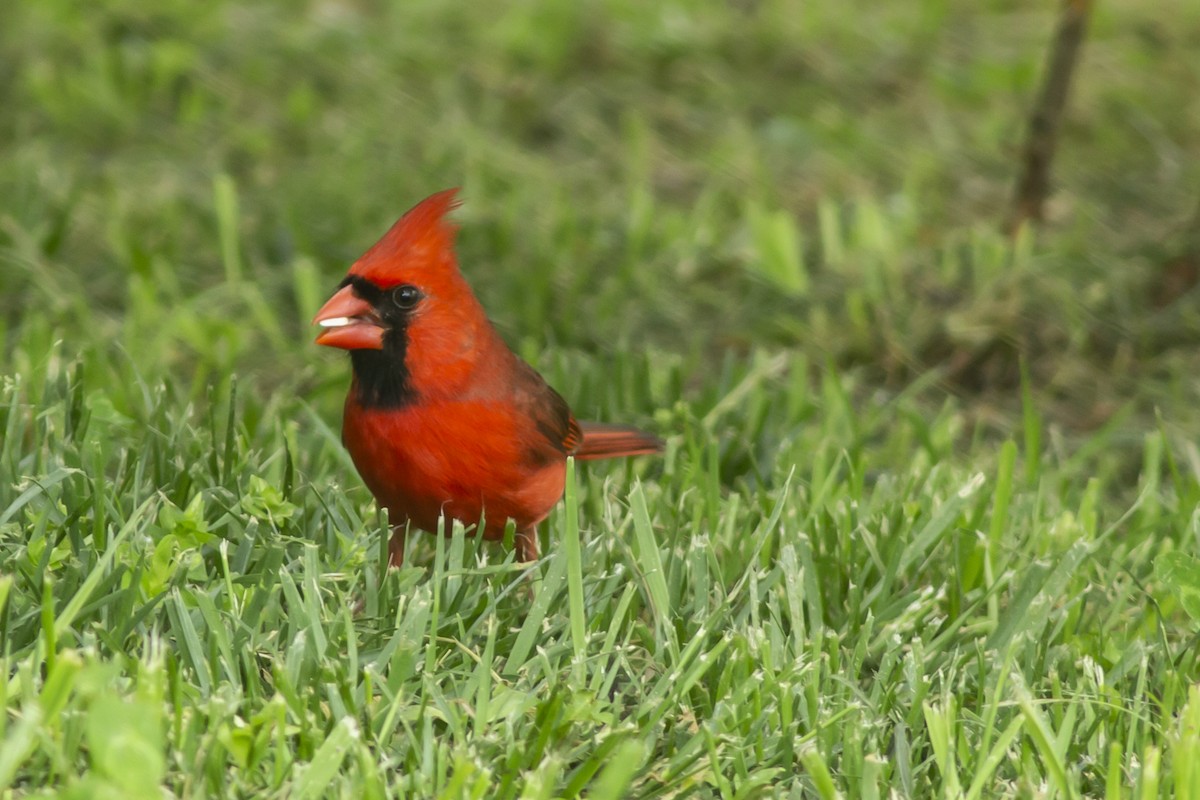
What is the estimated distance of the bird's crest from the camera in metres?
3.01

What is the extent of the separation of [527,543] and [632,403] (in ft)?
3.01

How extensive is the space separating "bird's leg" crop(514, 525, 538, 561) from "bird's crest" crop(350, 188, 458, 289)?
0.54m

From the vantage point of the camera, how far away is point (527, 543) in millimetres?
3215

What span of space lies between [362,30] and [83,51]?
1.16m

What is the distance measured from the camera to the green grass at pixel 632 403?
2.44 meters

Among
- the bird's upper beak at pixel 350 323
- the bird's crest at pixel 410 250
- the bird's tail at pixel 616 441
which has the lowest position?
the bird's tail at pixel 616 441

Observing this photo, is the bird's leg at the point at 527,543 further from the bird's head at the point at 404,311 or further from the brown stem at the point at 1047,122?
the brown stem at the point at 1047,122

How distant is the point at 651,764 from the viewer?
2.48m

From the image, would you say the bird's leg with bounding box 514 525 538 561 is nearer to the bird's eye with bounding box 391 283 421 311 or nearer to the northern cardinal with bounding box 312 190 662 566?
the northern cardinal with bounding box 312 190 662 566

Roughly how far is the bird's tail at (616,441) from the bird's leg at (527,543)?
0.28 meters

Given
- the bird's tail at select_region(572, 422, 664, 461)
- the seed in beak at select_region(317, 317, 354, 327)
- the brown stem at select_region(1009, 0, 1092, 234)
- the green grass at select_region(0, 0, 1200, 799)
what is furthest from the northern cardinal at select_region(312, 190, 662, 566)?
the brown stem at select_region(1009, 0, 1092, 234)

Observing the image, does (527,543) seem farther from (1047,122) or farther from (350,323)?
(1047,122)

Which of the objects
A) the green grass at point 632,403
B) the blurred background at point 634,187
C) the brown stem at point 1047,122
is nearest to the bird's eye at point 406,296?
the green grass at point 632,403

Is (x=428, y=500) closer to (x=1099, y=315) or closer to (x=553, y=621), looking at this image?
(x=553, y=621)
